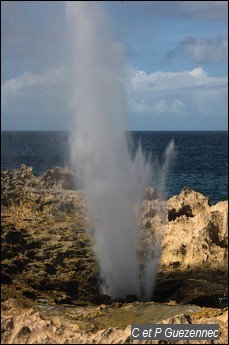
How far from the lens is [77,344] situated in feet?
41.0

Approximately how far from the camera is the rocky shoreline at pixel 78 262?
1389 cm

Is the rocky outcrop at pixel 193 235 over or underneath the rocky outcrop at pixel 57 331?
over

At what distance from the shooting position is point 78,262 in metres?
22.2

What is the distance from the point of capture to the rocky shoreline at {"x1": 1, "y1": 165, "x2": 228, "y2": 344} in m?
13.9

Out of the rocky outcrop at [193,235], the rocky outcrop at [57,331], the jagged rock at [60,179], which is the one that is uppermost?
the jagged rock at [60,179]

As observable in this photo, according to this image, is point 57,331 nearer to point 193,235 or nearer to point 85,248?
point 85,248

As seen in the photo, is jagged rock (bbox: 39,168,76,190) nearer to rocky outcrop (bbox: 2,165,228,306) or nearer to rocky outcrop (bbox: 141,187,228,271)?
rocky outcrop (bbox: 2,165,228,306)

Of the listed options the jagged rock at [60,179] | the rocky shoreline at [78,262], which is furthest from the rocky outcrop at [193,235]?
the jagged rock at [60,179]

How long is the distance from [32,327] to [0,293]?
5.11 metres

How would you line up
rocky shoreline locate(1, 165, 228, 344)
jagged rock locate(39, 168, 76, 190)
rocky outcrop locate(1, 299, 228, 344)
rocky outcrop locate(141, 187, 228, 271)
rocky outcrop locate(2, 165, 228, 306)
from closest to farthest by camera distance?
rocky outcrop locate(1, 299, 228, 344)
rocky shoreline locate(1, 165, 228, 344)
rocky outcrop locate(2, 165, 228, 306)
rocky outcrop locate(141, 187, 228, 271)
jagged rock locate(39, 168, 76, 190)

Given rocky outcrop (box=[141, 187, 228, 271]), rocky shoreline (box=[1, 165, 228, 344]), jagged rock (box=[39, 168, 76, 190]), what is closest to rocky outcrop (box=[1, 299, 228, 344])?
rocky shoreline (box=[1, 165, 228, 344])

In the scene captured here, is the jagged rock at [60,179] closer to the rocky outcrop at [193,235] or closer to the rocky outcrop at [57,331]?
the rocky outcrop at [193,235]

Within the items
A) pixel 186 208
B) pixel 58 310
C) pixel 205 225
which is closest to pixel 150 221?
pixel 186 208

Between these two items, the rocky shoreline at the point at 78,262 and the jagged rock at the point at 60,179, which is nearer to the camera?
the rocky shoreline at the point at 78,262
